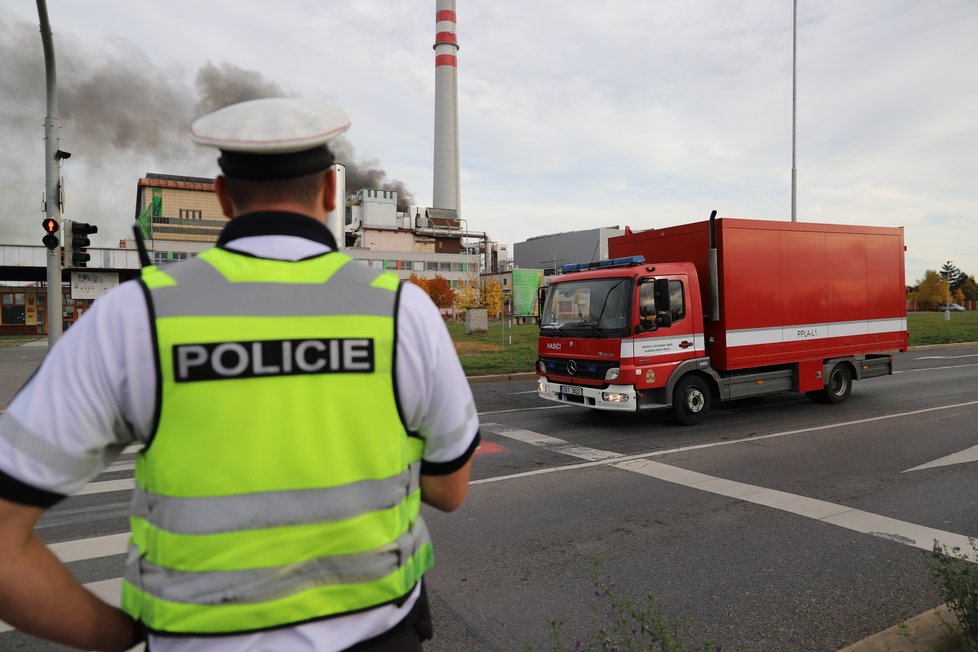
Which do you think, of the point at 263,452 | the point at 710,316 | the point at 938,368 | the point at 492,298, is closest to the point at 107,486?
the point at 263,452

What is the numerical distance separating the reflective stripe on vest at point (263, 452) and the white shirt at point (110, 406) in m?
0.03

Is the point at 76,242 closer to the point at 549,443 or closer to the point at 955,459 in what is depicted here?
the point at 549,443

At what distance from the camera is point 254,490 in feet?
3.92

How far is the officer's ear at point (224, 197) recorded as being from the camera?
1.38 m

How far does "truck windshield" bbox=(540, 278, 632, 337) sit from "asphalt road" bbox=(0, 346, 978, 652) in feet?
4.81

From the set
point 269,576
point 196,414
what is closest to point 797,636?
point 269,576

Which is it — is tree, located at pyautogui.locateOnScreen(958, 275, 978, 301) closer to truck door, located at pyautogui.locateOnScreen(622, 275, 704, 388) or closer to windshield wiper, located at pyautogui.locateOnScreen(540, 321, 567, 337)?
truck door, located at pyautogui.locateOnScreen(622, 275, 704, 388)

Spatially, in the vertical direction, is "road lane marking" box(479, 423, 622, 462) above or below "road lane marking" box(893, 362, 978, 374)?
below

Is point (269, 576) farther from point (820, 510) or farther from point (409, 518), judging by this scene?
point (820, 510)

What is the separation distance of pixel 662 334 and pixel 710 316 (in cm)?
100

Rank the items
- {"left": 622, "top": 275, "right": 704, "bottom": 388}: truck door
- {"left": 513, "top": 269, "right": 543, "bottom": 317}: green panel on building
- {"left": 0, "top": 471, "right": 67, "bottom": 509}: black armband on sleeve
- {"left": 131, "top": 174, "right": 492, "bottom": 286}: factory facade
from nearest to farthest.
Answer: {"left": 0, "top": 471, "right": 67, "bottom": 509}: black armband on sleeve → {"left": 622, "top": 275, "right": 704, "bottom": 388}: truck door → {"left": 513, "top": 269, "right": 543, "bottom": 317}: green panel on building → {"left": 131, "top": 174, "right": 492, "bottom": 286}: factory facade

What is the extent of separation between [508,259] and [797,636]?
4609 inches

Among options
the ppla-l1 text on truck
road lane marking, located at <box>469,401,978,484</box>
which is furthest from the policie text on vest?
the ppla-l1 text on truck

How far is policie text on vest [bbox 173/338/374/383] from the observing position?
1169mm
